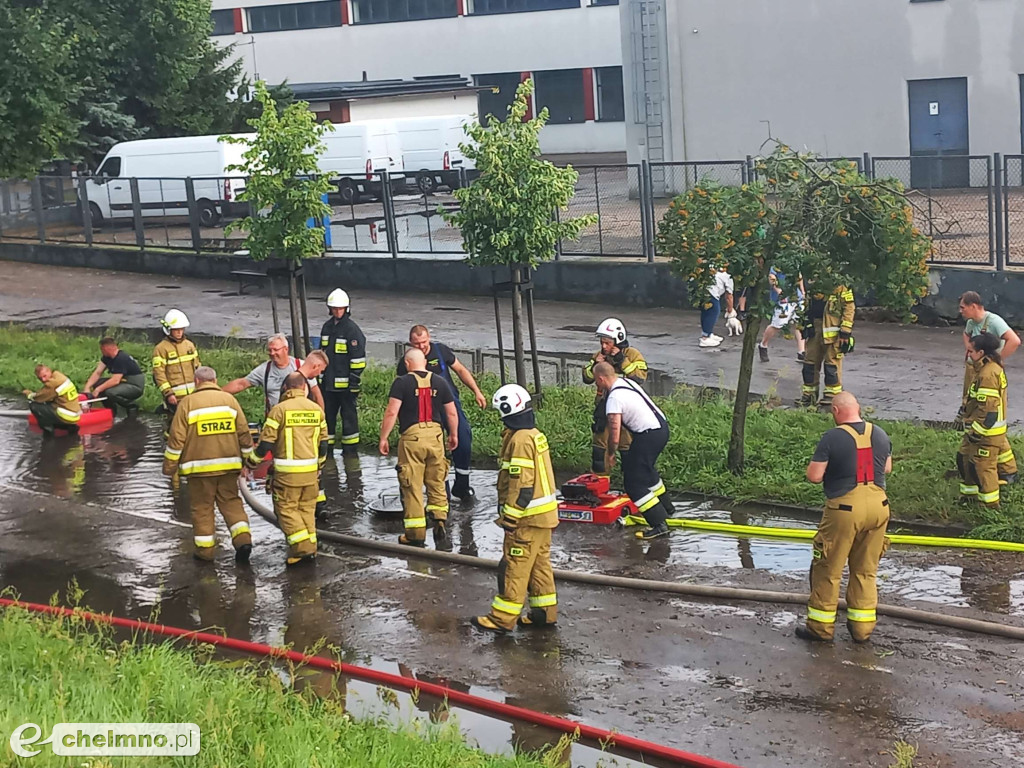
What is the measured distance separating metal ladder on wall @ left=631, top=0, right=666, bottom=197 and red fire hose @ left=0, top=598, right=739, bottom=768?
24722 millimetres

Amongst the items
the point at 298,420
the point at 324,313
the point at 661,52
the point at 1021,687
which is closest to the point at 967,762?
the point at 1021,687

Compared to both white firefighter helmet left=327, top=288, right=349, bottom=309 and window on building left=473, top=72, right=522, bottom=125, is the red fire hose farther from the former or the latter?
window on building left=473, top=72, right=522, bottom=125

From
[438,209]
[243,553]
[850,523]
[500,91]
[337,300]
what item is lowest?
[243,553]

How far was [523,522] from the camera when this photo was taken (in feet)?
27.9

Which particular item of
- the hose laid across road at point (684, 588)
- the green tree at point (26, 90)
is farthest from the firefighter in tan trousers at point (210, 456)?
the green tree at point (26, 90)

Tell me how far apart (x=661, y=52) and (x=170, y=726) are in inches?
1091

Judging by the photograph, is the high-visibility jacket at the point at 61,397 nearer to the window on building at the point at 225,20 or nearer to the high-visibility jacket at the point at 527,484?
the high-visibility jacket at the point at 527,484

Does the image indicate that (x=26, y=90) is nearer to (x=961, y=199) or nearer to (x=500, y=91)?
(x=961, y=199)

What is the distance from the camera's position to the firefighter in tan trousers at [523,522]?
335 inches

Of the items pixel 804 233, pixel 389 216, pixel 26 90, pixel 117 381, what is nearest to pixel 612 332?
pixel 804 233

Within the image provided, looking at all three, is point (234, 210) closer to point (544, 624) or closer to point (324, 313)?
point (324, 313)

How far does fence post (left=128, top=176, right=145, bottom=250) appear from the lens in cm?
2683

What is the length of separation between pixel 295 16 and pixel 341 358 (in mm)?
43636

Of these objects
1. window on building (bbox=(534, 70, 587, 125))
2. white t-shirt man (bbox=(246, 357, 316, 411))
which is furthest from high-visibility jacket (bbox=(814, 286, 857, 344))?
window on building (bbox=(534, 70, 587, 125))
